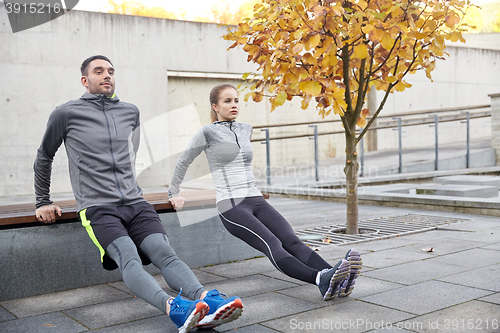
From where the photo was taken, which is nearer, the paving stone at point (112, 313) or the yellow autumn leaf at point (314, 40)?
the paving stone at point (112, 313)

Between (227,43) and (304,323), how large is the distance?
11.8 meters

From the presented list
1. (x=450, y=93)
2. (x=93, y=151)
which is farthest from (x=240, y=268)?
(x=450, y=93)

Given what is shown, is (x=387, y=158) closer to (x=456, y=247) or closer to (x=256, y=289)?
(x=456, y=247)

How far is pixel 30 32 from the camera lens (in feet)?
36.5

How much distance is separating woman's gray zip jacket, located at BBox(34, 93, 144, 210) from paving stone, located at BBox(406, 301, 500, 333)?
1.84 metres

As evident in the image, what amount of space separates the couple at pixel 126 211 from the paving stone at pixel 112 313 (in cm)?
28

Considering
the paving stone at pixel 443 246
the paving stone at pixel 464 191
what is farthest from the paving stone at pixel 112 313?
the paving stone at pixel 464 191

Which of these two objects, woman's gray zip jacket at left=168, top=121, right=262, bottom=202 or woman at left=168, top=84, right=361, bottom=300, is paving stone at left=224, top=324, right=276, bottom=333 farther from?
woman's gray zip jacket at left=168, top=121, right=262, bottom=202

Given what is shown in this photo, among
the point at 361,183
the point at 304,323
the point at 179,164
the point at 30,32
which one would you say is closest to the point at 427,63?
the point at 179,164

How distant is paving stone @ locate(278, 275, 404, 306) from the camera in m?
3.26

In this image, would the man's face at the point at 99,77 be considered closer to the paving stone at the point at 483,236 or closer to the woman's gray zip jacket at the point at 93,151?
the woman's gray zip jacket at the point at 93,151

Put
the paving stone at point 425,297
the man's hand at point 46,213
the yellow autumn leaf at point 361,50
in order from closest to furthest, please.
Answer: the paving stone at point 425,297
the man's hand at point 46,213
the yellow autumn leaf at point 361,50

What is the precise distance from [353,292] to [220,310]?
1.17 metres

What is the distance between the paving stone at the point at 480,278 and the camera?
11.4ft
